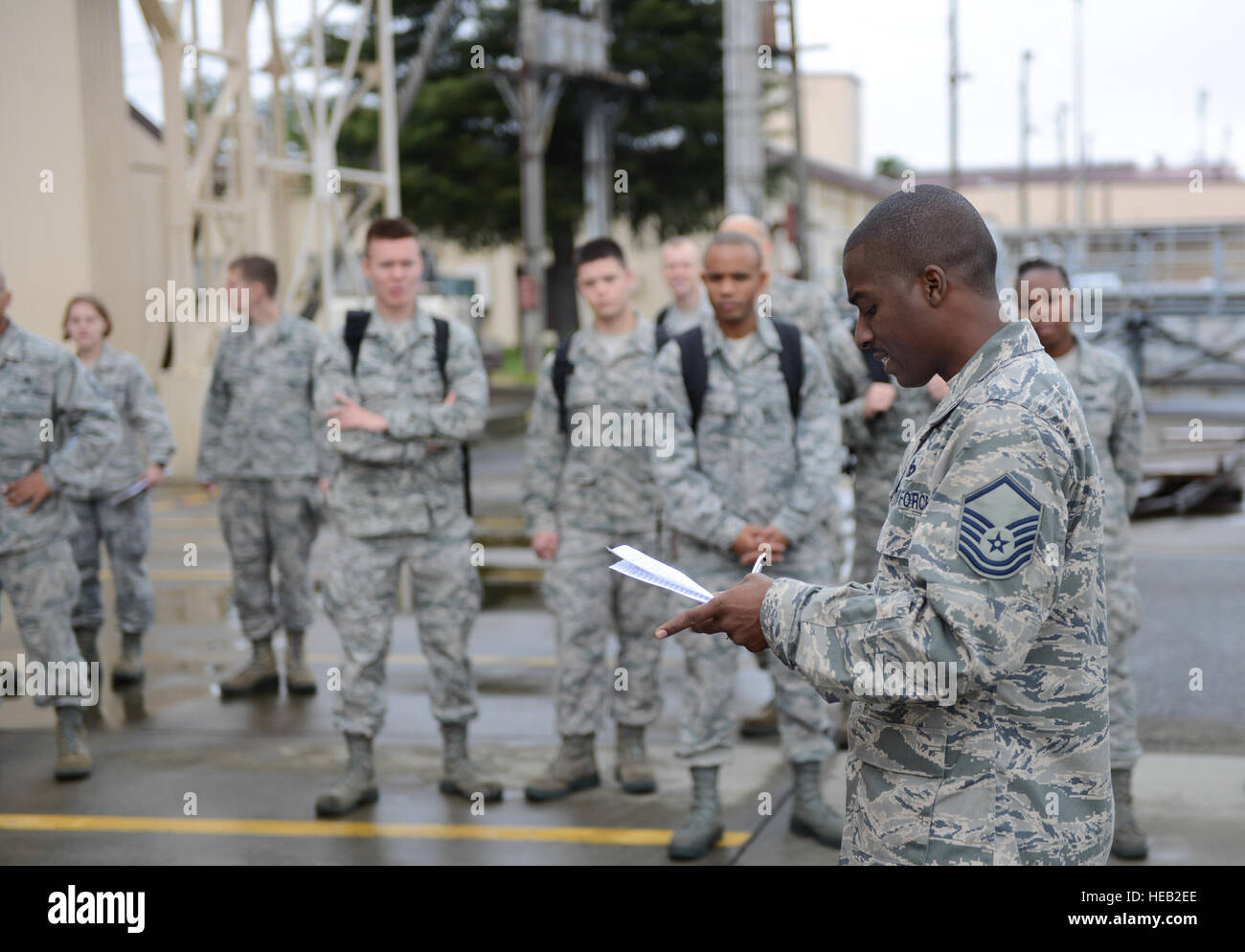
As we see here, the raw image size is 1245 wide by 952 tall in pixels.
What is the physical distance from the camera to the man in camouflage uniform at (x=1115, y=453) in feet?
14.5

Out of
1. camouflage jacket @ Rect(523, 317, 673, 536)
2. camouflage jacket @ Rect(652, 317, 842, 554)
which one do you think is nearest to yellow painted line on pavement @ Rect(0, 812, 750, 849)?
camouflage jacket @ Rect(652, 317, 842, 554)

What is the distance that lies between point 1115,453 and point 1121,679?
0.81 meters

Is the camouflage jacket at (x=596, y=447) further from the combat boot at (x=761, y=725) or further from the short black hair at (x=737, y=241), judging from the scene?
the combat boot at (x=761, y=725)

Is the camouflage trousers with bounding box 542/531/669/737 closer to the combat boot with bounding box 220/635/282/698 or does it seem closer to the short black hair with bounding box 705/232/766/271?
the short black hair with bounding box 705/232/766/271

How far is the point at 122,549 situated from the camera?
22.2 ft

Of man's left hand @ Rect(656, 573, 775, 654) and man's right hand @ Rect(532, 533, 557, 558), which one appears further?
man's right hand @ Rect(532, 533, 557, 558)

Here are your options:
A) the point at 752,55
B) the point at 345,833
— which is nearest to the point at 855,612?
the point at 345,833

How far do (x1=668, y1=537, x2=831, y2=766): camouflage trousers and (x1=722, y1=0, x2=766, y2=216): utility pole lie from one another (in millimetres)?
7606

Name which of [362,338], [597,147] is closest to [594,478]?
[362,338]

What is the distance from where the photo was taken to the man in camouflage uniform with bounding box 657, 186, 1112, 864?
1.91m

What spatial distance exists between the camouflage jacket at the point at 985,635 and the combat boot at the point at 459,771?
3036 millimetres

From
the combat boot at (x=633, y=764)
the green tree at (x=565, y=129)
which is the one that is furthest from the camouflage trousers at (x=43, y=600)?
the green tree at (x=565, y=129)

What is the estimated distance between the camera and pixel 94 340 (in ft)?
22.1
